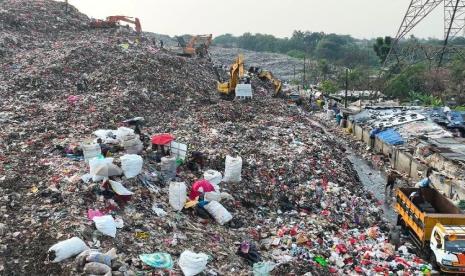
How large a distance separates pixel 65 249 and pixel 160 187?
11.2 feet

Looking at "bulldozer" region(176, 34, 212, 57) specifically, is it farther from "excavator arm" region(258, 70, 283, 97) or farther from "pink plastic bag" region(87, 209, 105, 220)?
"pink plastic bag" region(87, 209, 105, 220)

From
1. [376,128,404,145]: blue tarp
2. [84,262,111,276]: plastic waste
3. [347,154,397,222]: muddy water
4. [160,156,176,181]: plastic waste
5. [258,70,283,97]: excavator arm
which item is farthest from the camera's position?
[258,70,283,97]: excavator arm

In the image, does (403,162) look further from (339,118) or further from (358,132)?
(339,118)

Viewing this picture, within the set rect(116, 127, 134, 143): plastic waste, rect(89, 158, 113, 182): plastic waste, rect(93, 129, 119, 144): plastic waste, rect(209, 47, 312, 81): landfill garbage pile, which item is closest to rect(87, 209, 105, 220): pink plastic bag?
rect(89, 158, 113, 182): plastic waste

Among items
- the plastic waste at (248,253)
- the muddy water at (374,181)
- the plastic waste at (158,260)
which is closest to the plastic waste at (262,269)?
the plastic waste at (248,253)

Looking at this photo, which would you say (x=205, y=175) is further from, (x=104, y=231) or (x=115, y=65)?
(x=115, y=65)

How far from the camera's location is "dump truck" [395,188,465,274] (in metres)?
8.02

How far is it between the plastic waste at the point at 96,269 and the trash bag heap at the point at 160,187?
14 millimetres

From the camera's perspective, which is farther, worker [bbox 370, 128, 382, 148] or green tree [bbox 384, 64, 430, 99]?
green tree [bbox 384, 64, 430, 99]

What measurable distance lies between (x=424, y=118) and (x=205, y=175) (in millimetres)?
12634

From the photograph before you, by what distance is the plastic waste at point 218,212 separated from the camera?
9078mm

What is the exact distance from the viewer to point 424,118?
19.3 m

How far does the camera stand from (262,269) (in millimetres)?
7352

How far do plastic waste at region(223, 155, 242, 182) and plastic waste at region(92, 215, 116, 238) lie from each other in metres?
4.16
